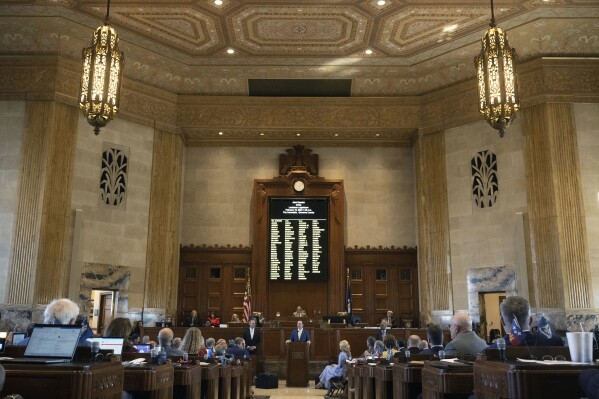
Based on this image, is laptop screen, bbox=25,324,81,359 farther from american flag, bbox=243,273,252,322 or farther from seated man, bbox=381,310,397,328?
seated man, bbox=381,310,397,328

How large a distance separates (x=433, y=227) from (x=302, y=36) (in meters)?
5.72

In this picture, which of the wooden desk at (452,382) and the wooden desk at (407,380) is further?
the wooden desk at (407,380)

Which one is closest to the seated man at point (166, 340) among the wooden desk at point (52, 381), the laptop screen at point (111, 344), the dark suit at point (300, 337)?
the laptop screen at point (111, 344)

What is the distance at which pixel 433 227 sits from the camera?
44.1ft

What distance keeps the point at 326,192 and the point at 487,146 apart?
4494 millimetres

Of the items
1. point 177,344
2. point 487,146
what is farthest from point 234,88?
point 177,344

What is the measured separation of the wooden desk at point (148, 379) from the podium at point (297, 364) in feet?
23.1

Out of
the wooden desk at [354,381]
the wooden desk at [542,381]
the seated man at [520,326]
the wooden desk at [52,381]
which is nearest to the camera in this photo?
the wooden desk at [542,381]

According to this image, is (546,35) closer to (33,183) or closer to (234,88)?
(234,88)

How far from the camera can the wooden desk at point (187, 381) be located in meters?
4.66

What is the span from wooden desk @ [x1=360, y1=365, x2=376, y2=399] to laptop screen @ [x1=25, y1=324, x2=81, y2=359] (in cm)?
354

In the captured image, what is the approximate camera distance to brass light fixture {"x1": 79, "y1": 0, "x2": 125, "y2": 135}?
728cm

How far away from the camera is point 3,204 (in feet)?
37.3

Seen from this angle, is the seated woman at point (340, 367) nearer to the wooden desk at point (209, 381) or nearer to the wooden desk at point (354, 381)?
the wooden desk at point (354, 381)
